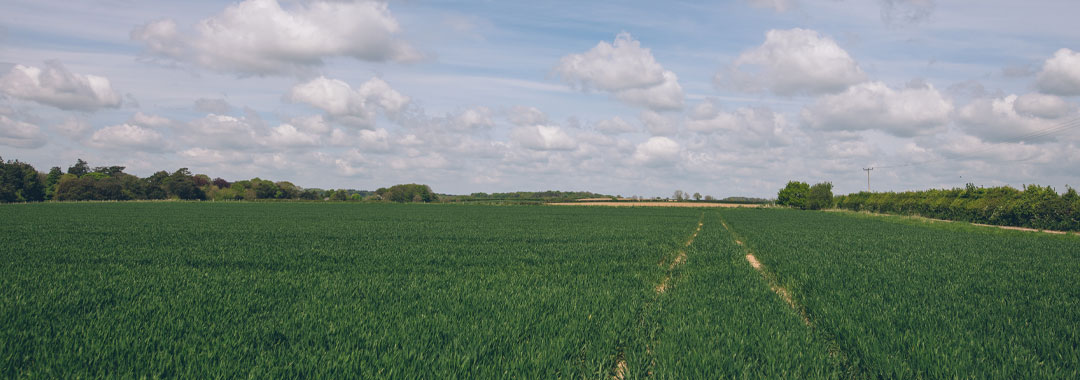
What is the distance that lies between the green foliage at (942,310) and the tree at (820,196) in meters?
98.6

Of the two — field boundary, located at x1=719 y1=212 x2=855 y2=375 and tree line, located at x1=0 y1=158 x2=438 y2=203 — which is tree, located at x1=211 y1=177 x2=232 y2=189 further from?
field boundary, located at x1=719 y1=212 x2=855 y2=375

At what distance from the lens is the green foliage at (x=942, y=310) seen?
560cm

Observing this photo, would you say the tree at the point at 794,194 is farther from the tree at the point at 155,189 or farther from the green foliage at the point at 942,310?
the tree at the point at 155,189

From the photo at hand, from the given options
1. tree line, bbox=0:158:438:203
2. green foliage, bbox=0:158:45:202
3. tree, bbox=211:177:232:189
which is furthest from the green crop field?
tree, bbox=211:177:232:189

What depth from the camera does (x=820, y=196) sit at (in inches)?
4220

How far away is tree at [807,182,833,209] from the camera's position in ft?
348

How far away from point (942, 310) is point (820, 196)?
113 m

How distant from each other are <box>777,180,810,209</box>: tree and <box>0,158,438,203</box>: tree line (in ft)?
306

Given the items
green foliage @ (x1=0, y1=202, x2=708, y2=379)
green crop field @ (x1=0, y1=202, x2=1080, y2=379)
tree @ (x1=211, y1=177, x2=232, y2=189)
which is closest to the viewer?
green foliage @ (x1=0, y1=202, x2=708, y2=379)

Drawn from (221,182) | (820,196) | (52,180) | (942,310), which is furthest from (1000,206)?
(221,182)

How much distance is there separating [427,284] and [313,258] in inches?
255

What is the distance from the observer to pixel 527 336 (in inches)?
253

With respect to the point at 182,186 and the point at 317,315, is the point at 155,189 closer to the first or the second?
the point at 182,186

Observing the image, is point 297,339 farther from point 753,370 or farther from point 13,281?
point 13,281
